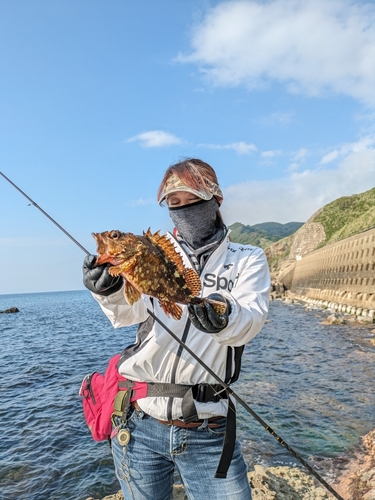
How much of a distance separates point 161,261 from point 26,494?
7.33 meters

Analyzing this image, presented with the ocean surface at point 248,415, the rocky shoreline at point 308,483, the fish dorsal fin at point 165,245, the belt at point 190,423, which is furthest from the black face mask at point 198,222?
the ocean surface at point 248,415

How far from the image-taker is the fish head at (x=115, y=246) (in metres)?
3.25

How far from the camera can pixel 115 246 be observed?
129 inches

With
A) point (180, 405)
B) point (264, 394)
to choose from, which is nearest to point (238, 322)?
point (180, 405)

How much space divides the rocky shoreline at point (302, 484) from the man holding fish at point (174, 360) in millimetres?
3383

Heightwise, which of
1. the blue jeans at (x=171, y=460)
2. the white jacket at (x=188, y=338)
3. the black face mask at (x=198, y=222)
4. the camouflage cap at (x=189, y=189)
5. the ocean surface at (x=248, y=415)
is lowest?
Result: the ocean surface at (x=248, y=415)

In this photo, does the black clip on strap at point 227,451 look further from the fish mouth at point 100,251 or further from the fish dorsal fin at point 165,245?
the fish mouth at point 100,251

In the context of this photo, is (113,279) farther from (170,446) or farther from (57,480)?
(57,480)

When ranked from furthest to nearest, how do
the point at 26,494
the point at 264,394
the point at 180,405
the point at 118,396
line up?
the point at 264,394
the point at 26,494
the point at 118,396
the point at 180,405

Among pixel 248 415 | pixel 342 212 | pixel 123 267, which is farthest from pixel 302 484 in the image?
pixel 342 212

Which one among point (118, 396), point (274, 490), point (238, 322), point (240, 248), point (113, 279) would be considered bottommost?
point (274, 490)

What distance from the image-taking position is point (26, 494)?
25.6 feet

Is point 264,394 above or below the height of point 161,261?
below

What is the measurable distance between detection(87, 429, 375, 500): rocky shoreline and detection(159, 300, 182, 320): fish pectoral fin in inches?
165
